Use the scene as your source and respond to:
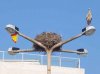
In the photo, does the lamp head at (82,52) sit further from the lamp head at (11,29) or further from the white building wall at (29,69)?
the white building wall at (29,69)

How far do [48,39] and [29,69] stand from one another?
15899 millimetres

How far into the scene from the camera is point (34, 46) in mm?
32375

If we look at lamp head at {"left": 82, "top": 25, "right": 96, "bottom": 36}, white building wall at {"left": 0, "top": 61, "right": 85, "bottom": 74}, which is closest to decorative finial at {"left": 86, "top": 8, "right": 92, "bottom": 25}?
lamp head at {"left": 82, "top": 25, "right": 96, "bottom": 36}

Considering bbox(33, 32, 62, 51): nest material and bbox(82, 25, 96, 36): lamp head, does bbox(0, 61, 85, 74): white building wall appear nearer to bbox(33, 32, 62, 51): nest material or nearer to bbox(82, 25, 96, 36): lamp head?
bbox(33, 32, 62, 51): nest material

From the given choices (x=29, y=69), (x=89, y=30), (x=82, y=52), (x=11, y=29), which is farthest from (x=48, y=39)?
(x=29, y=69)

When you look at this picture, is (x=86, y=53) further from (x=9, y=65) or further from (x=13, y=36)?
(x=9, y=65)

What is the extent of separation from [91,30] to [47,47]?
2.05 meters

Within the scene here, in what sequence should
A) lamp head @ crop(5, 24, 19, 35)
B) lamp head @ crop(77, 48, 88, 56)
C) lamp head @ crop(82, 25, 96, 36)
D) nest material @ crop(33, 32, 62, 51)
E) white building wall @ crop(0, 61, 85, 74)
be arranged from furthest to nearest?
1. white building wall @ crop(0, 61, 85, 74)
2. lamp head @ crop(77, 48, 88, 56)
3. nest material @ crop(33, 32, 62, 51)
4. lamp head @ crop(82, 25, 96, 36)
5. lamp head @ crop(5, 24, 19, 35)

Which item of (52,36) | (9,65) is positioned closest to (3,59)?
(9,65)

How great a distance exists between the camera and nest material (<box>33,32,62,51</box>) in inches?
1266

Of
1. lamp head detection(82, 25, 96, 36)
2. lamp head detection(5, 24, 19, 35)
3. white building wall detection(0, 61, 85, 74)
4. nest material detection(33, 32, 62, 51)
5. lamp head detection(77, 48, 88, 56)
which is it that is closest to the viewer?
lamp head detection(5, 24, 19, 35)

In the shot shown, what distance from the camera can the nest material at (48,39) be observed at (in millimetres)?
32156

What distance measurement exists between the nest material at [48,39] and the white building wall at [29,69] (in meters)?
13.3

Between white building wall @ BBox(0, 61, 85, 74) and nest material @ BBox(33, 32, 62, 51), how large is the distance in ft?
43.5
